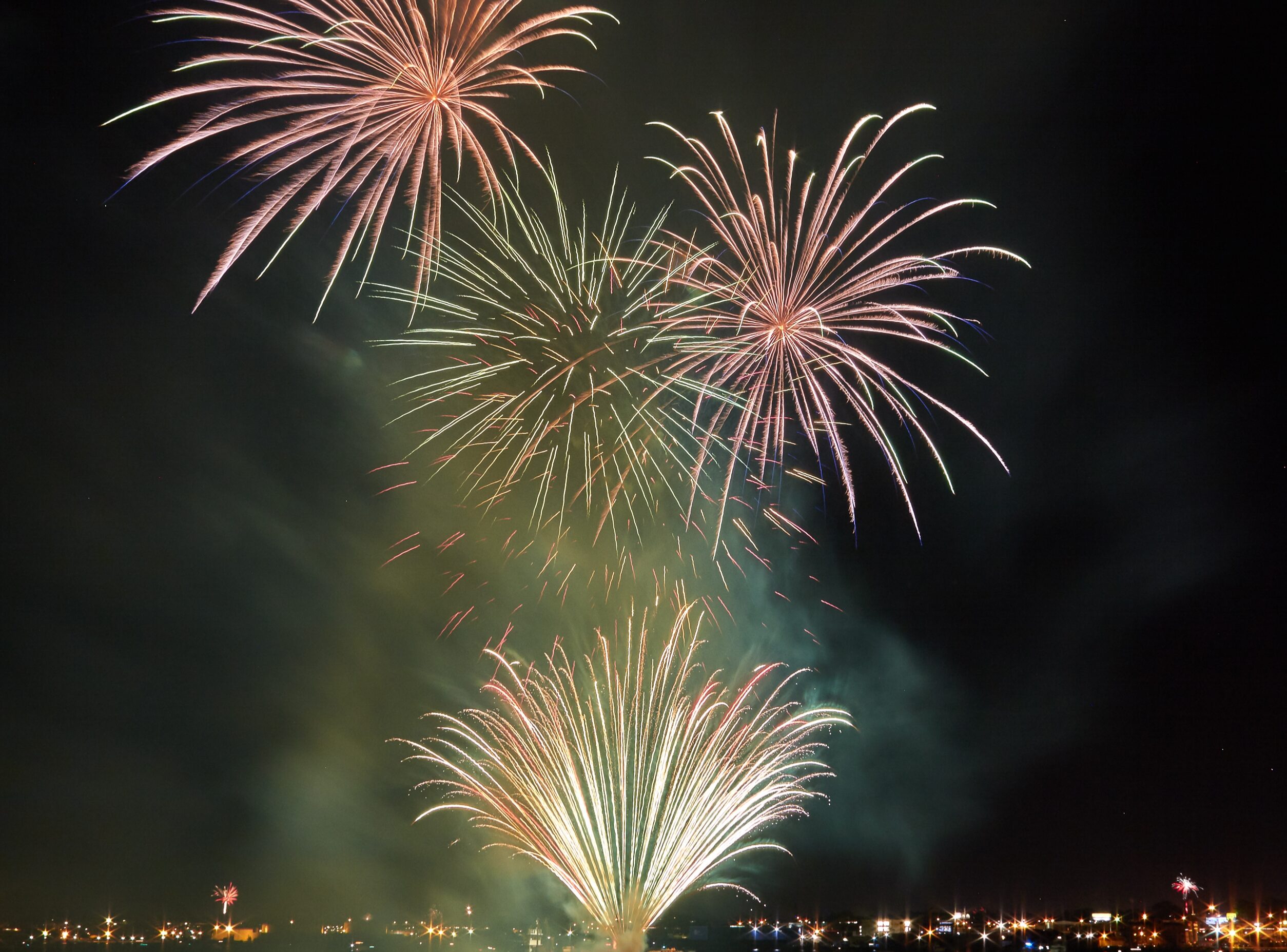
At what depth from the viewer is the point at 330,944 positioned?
6004 inches

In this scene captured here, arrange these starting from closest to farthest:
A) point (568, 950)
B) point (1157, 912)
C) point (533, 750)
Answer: point (533, 750) → point (568, 950) → point (1157, 912)

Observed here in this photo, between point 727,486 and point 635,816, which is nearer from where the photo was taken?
point 727,486

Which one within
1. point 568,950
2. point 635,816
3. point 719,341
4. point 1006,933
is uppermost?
point 719,341

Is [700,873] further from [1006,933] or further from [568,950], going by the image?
[1006,933]

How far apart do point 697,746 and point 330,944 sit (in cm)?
14954

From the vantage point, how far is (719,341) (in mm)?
21078

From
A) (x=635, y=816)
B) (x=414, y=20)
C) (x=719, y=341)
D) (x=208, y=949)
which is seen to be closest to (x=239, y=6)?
(x=414, y=20)

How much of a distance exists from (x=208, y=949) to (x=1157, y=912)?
164106 millimetres

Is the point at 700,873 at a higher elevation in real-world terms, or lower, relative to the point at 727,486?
lower

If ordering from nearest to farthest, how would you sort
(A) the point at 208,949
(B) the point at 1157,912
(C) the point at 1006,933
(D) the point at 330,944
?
(A) the point at 208,949 → (D) the point at 330,944 → (C) the point at 1006,933 → (B) the point at 1157,912

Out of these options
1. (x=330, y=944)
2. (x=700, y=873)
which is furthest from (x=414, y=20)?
(x=330, y=944)

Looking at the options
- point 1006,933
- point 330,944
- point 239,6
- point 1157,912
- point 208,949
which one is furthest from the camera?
point 1157,912

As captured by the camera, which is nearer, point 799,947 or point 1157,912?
point 799,947

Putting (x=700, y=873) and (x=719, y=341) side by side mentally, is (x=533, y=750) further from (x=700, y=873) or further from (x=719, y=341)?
(x=719, y=341)
